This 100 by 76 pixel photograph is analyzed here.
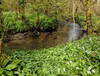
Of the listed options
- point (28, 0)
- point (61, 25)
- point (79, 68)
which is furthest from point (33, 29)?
point (79, 68)

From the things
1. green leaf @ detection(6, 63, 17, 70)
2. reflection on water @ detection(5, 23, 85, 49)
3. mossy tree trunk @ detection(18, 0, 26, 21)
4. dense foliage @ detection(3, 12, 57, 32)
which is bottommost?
reflection on water @ detection(5, 23, 85, 49)

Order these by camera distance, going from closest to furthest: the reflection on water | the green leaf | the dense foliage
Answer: the green leaf
the reflection on water
the dense foliage

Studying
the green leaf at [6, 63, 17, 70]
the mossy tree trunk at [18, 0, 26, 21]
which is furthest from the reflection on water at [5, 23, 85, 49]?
the green leaf at [6, 63, 17, 70]

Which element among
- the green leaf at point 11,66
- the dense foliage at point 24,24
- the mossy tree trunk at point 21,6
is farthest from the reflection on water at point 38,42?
the green leaf at point 11,66

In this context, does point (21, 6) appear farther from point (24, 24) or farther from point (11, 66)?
point (11, 66)

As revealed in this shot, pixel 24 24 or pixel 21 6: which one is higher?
pixel 21 6

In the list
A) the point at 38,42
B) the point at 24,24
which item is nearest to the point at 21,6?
the point at 24,24

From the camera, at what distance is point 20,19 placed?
14.6 metres

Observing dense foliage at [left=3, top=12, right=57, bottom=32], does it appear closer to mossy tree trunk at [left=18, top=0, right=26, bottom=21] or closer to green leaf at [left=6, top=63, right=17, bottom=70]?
mossy tree trunk at [left=18, top=0, right=26, bottom=21]

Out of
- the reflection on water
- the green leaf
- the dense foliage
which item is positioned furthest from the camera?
the dense foliage

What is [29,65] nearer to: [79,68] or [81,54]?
[79,68]

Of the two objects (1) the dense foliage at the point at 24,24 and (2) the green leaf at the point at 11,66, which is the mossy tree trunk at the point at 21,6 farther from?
(2) the green leaf at the point at 11,66

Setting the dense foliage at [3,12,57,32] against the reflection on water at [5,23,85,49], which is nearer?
the reflection on water at [5,23,85,49]

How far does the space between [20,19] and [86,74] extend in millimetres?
12932
